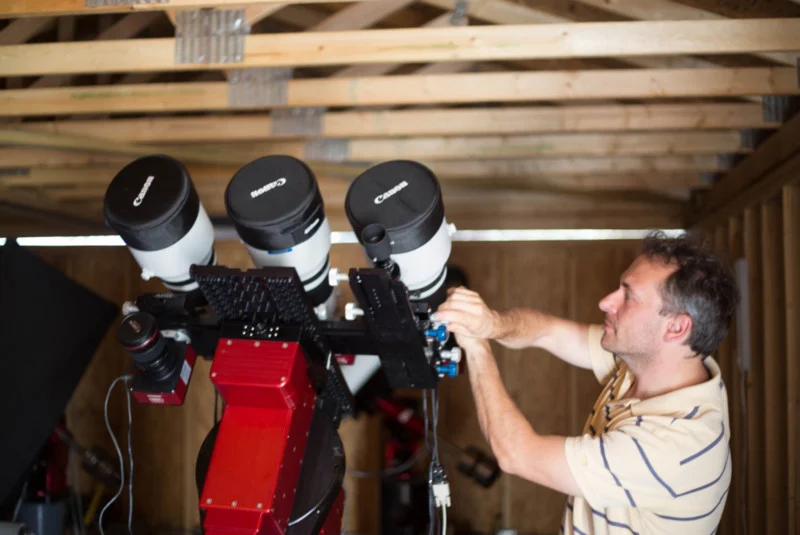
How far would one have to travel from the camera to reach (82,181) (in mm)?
3816

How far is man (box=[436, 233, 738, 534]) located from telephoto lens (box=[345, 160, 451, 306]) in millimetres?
177

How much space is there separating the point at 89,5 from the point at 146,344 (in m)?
1.24

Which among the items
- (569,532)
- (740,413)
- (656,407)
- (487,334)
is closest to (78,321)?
(487,334)

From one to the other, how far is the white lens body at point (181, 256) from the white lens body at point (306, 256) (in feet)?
0.44

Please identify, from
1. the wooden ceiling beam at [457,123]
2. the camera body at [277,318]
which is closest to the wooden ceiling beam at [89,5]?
the camera body at [277,318]

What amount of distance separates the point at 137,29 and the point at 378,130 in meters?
1.38

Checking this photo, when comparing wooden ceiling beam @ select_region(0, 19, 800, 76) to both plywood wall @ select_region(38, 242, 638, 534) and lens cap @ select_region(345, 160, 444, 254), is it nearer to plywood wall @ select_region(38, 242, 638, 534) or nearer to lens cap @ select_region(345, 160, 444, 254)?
lens cap @ select_region(345, 160, 444, 254)

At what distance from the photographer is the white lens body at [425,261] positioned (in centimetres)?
154

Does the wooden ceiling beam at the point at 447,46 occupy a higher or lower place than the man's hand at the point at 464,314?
higher

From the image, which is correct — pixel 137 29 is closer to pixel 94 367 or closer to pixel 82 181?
pixel 82 181

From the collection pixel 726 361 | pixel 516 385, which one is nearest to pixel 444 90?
pixel 726 361

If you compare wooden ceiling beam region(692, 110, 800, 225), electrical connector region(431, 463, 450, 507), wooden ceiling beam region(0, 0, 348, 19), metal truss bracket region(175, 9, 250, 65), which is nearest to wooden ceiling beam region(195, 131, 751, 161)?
wooden ceiling beam region(692, 110, 800, 225)

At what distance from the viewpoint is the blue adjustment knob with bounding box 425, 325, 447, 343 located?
1.59 metres

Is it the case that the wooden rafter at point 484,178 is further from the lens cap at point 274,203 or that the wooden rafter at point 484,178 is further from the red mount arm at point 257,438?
the red mount arm at point 257,438
